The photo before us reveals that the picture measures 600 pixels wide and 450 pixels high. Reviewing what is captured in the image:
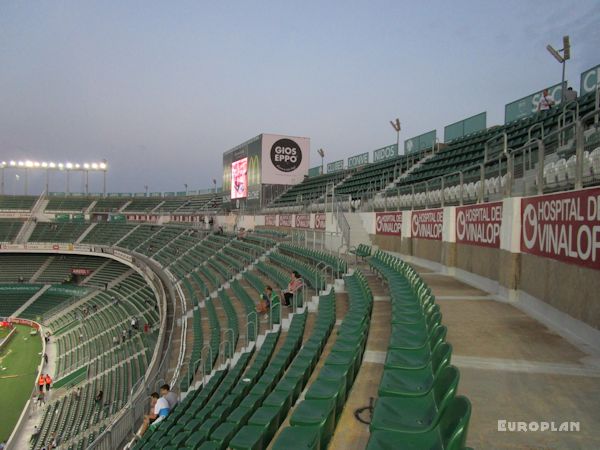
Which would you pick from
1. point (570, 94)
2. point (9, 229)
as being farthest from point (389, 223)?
point (9, 229)

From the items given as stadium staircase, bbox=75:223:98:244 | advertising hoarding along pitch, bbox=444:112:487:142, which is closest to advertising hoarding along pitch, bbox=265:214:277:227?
advertising hoarding along pitch, bbox=444:112:487:142

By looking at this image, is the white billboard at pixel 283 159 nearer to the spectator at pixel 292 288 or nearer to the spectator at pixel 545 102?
the spectator at pixel 545 102

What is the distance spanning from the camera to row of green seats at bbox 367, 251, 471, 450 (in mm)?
1841

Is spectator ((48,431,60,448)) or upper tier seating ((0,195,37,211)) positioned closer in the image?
spectator ((48,431,60,448))

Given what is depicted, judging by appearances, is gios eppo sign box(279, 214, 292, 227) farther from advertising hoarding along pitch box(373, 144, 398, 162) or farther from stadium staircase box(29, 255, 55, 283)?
stadium staircase box(29, 255, 55, 283)

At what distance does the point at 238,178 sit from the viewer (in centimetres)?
3481

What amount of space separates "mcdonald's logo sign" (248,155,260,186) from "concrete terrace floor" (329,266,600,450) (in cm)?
2699

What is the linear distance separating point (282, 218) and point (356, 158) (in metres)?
8.91

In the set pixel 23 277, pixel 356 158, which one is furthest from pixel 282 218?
pixel 23 277

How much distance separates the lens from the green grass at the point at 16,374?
15.4m

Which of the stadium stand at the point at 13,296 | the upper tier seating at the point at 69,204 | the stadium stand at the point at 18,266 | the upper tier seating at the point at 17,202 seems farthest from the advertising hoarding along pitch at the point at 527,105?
the upper tier seating at the point at 17,202

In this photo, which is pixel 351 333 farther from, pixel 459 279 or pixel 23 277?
pixel 23 277

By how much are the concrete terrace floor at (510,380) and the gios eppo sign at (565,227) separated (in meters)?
0.87

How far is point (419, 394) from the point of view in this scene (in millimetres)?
2439
